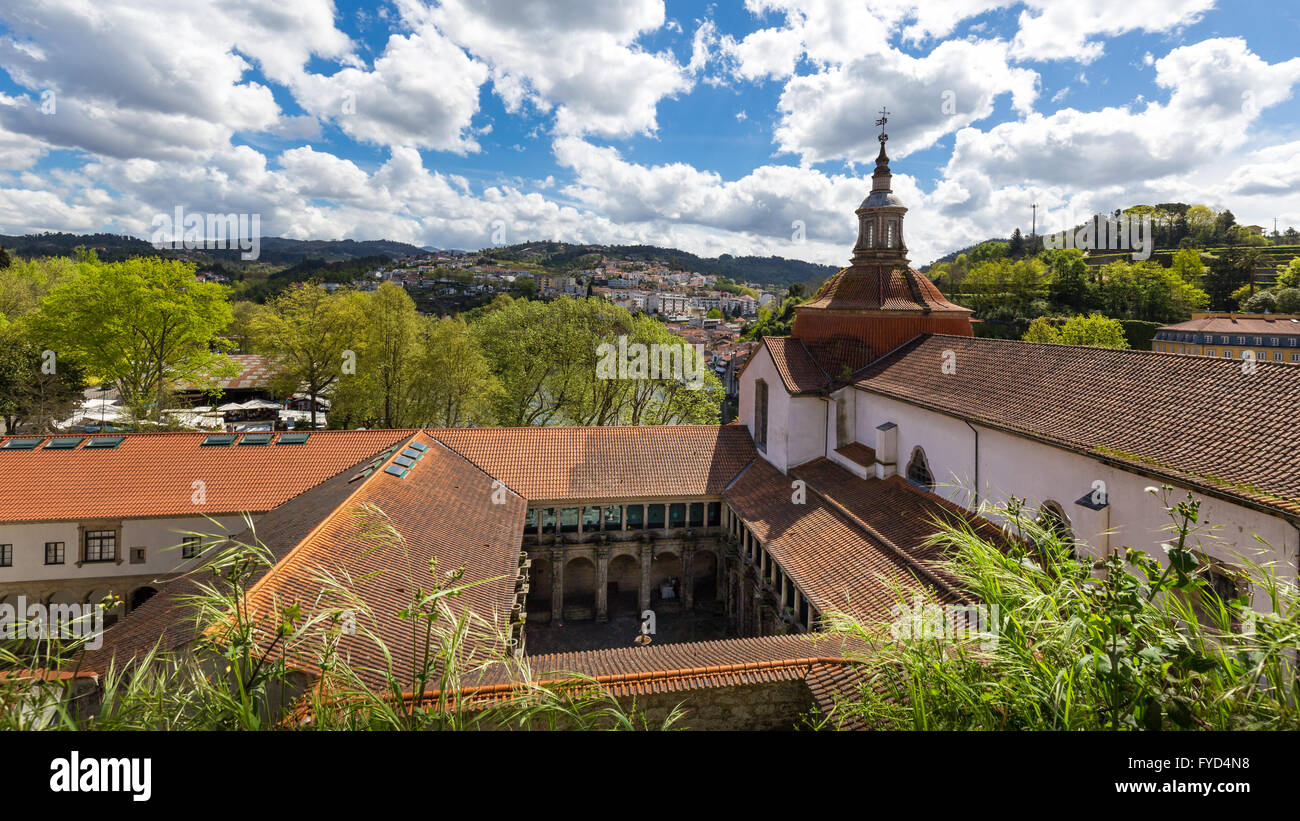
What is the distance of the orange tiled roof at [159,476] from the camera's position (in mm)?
17125

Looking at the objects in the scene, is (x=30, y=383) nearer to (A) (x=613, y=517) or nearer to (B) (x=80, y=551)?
(B) (x=80, y=551)

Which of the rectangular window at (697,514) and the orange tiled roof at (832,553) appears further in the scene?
the rectangular window at (697,514)

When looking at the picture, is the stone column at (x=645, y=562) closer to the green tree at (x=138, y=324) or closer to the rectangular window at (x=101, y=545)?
the rectangular window at (x=101, y=545)

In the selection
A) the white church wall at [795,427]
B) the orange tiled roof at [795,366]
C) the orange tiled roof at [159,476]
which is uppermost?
the orange tiled roof at [795,366]

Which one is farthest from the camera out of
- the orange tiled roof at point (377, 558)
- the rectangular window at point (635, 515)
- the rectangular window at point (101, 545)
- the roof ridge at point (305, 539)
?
the rectangular window at point (635, 515)

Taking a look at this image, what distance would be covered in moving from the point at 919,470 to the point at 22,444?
1071 inches

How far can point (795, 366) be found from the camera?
21828 millimetres

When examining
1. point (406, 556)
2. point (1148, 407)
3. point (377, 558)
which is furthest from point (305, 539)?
point (1148, 407)

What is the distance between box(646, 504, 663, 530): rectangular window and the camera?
21156 mm

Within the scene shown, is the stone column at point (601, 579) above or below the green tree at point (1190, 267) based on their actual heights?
below

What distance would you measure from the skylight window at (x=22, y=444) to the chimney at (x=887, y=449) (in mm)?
25978

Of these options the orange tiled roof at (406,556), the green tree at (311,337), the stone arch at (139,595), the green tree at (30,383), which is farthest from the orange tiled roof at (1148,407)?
the green tree at (30,383)

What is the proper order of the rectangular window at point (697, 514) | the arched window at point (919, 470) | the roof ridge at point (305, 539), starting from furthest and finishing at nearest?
the rectangular window at point (697, 514), the arched window at point (919, 470), the roof ridge at point (305, 539)
